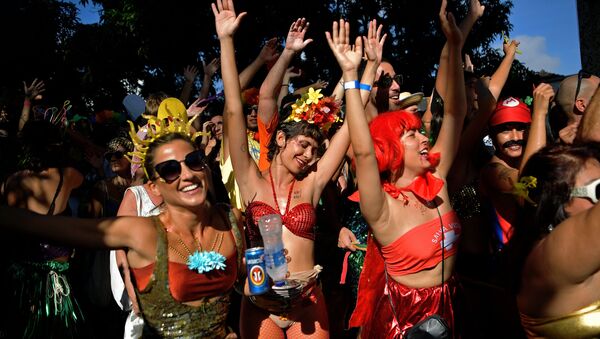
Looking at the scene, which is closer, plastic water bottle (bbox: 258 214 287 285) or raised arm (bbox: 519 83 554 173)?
plastic water bottle (bbox: 258 214 287 285)

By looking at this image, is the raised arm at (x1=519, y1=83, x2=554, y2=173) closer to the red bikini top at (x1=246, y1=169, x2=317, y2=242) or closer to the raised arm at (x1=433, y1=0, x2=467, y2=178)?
the raised arm at (x1=433, y1=0, x2=467, y2=178)

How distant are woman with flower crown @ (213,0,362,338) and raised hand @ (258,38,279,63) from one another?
947 mm

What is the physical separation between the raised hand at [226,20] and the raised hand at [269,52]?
44.2 inches

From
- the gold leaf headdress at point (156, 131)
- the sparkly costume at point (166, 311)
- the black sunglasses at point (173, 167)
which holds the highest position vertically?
the gold leaf headdress at point (156, 131)

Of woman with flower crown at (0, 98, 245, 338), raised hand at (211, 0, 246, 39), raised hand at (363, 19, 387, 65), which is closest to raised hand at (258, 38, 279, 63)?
raised hand at (211, 0, 246, 39)

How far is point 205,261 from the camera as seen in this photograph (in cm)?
250

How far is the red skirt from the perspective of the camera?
9.45 feet

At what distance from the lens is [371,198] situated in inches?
110

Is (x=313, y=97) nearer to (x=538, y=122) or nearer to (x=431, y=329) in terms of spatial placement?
(x=538, y=122)

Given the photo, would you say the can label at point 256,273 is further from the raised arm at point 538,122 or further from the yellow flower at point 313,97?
the raised arm at point 538,122

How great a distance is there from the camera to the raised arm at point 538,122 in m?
3.24

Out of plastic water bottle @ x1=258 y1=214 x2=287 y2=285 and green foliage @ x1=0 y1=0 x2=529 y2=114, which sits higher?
green foliage @ x1=0 y1=0 x2=529 y2=114

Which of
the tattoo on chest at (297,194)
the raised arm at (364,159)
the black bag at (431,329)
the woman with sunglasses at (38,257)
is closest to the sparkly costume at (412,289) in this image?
the black bag at (431,329)

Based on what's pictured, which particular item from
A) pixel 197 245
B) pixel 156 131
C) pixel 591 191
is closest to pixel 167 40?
pixel 156 131
